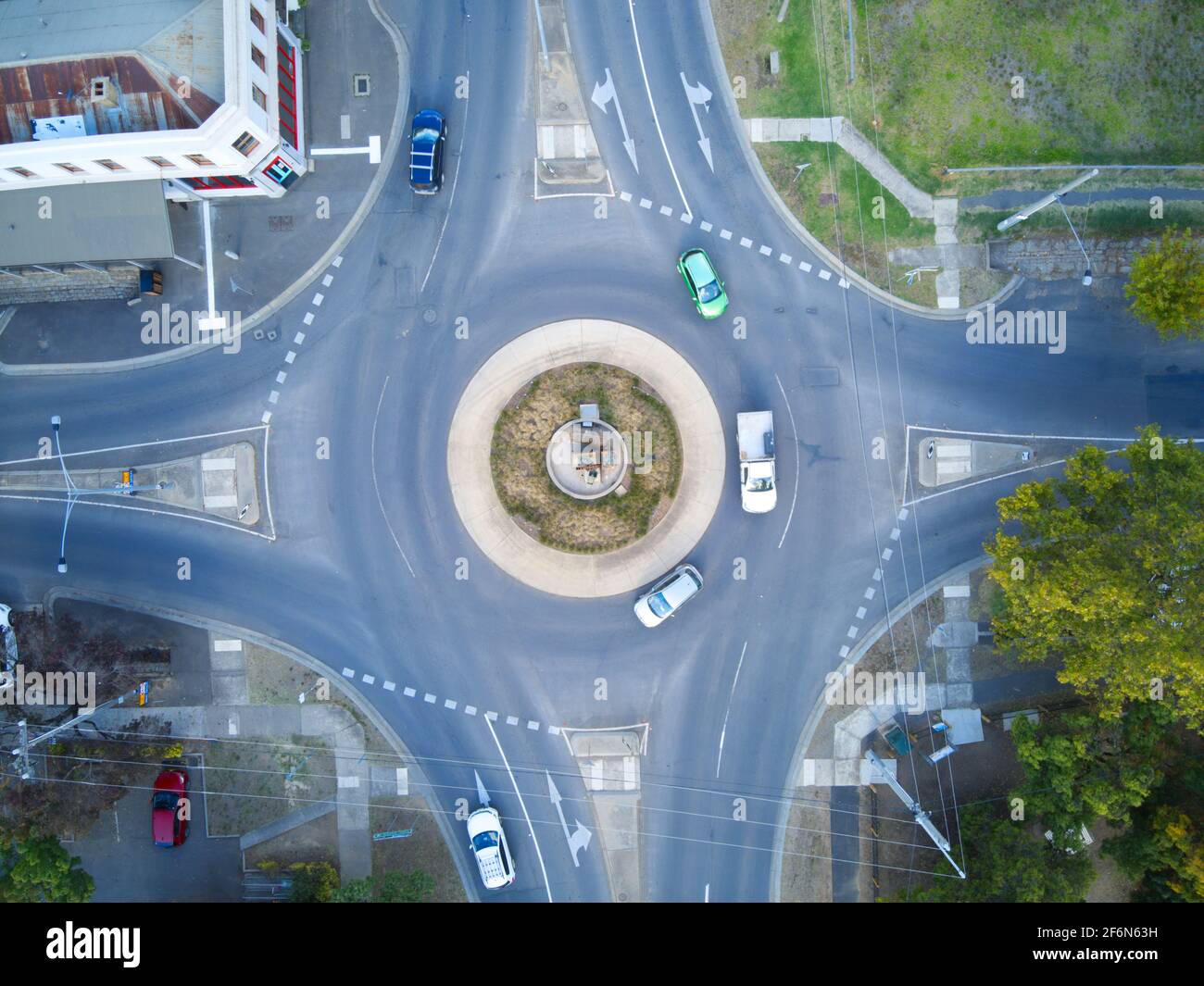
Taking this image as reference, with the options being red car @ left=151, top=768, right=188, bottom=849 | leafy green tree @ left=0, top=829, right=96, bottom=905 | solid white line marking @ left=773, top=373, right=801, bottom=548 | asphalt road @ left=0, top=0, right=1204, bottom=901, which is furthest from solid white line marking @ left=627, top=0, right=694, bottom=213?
leafy green tree @ left=0, top=829, right=96, bottom=905

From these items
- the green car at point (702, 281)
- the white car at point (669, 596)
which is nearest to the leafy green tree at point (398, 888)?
the white car at point (669, 596)

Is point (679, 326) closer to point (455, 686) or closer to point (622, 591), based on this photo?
point (622, 591)

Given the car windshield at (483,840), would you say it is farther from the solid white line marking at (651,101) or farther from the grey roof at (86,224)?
the solid white line marking at (651,101)

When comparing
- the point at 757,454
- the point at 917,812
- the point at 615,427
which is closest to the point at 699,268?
the point at 615,427

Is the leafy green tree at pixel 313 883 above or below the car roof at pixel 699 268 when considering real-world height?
below

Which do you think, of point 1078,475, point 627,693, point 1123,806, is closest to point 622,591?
point 627,693
